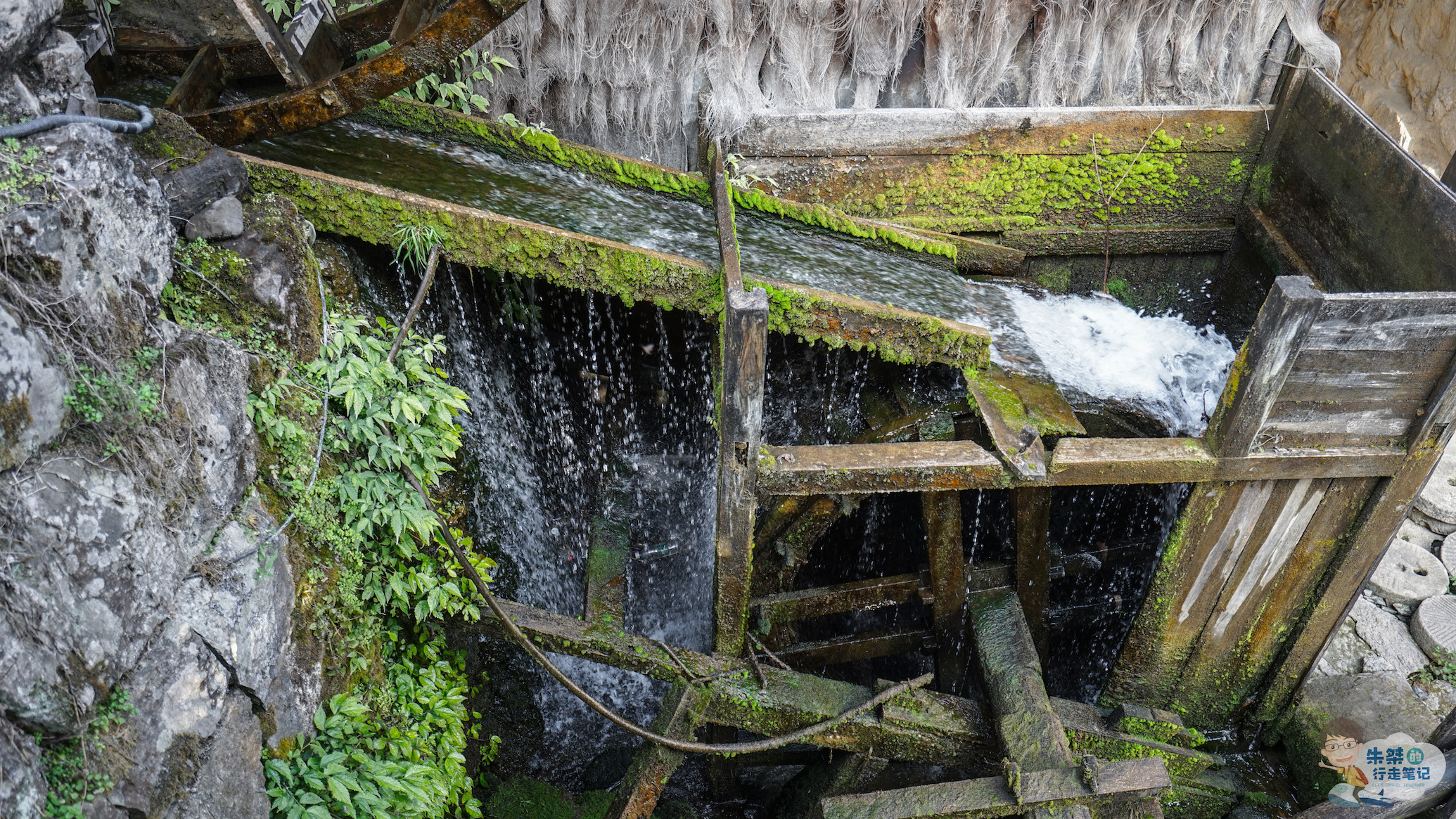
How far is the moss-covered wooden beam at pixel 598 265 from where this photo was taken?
361 centimetres

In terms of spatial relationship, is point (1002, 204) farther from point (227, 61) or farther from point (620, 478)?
point (227, 61)

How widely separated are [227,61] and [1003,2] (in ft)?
14.2

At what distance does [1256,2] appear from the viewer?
4.95m

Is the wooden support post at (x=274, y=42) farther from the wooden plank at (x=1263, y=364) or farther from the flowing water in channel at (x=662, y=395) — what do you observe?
the wooden plank at (x=1263, y=364)

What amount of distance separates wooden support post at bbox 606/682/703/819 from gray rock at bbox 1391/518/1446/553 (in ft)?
17.1

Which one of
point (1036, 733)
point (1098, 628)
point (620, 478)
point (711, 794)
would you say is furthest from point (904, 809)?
point (620, 478)

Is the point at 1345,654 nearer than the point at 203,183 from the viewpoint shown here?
No

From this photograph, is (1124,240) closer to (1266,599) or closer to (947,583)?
(1266,599)

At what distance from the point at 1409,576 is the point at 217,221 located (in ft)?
23.4

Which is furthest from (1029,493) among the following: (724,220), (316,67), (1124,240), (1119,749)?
(316,67)

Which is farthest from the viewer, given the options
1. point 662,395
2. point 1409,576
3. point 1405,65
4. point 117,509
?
point 1405,65

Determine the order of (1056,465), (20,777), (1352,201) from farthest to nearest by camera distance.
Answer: (1352,201)
(1056,465)
(20,777)

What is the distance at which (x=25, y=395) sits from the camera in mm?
2170

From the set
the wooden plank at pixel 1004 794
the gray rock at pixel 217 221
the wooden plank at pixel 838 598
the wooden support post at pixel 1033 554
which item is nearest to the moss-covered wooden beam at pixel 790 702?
the wooden plank at pixel 1004 794
